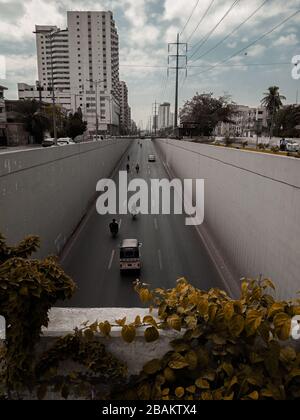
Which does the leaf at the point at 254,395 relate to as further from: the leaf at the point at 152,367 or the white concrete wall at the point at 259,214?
the white concrete wall at the point at 259,214

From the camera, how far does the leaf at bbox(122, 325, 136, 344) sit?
3127mm

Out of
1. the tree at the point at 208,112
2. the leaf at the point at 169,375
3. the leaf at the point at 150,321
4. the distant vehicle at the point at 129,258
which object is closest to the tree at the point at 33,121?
the tree at the point at 208,112

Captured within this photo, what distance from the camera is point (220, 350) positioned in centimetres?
310

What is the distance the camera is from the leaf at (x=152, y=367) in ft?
10.4

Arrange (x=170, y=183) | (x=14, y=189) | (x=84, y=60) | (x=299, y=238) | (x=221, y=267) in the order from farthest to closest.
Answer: (x=84, y=60), (x=170, y=183), (x=221, y=267), (x=14, y=189), (x=299, y=238)

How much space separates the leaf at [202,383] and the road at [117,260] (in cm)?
1147

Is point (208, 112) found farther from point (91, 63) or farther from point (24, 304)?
point (91, 63)

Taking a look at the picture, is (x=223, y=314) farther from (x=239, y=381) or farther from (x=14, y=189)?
(x=14, y=189)

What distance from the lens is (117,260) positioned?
63.5ft

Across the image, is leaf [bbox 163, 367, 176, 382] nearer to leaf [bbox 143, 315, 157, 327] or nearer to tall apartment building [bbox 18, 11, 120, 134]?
leaf [bbox 143, 315, 157, 327]

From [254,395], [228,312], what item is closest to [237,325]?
[228,312]
